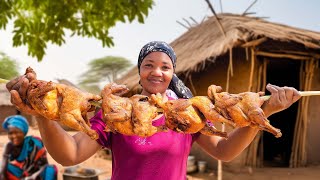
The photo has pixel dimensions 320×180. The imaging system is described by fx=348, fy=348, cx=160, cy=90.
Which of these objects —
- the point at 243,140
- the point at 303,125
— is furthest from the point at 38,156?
the point at 303,125

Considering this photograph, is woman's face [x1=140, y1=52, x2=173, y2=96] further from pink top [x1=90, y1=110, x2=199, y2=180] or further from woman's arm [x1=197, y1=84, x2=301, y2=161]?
woman's arm [x1=197, y1=84, x2=301, y2=161]

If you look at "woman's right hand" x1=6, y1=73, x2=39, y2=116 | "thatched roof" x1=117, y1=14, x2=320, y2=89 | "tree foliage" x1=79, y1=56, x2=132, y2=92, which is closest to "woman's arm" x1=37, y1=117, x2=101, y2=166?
"woman's right hand" x1=6, y1=73, x2=39, y2=116

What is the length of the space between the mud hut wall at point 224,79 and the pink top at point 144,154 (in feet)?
21.2

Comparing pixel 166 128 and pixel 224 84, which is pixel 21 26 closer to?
pixel 166 128

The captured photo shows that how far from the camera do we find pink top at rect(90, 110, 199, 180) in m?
1.96

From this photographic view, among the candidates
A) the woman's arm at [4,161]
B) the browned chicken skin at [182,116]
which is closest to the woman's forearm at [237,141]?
the browned chicken skin at [182,116]

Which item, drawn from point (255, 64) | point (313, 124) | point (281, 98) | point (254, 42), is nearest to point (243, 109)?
point (281, 98)

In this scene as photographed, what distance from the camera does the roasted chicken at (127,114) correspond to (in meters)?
1.51

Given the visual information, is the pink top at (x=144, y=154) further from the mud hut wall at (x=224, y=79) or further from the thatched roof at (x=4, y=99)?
the thatched roof at (x=4, y=99)

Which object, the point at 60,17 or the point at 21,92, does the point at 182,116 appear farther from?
the point at 60,17

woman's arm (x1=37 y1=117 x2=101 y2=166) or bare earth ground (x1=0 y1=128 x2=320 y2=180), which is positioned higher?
woman's arm (x1=37 y1=117 x2=101 y2=166)

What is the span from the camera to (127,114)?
1.53 m

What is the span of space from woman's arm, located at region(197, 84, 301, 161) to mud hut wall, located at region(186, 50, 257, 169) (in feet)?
20.5

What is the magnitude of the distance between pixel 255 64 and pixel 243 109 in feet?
23.8
